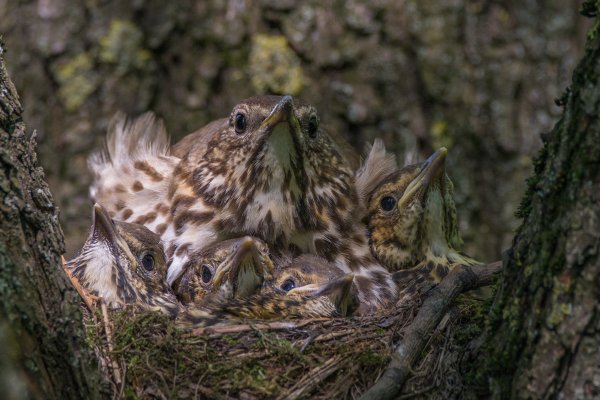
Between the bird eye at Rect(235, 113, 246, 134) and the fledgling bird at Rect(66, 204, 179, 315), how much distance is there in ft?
2.52

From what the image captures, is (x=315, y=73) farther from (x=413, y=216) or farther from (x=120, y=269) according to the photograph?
(x=120, y=269)

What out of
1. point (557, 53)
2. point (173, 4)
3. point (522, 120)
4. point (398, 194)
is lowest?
point (398, 194)

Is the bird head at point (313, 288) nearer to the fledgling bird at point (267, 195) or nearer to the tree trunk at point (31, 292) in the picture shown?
the fledgling bird at point (267, 195)

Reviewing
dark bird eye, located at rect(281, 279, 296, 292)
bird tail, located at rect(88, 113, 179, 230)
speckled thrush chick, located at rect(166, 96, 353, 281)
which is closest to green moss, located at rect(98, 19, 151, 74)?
bird tail, located at rect(88, 113, 179, 230)

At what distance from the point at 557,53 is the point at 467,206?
137 centimetres

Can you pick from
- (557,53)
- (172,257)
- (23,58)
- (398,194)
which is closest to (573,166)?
(398,194)

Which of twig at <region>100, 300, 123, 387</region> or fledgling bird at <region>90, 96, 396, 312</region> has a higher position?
fledgling bird at <region>90, 96, 396, 312</region>

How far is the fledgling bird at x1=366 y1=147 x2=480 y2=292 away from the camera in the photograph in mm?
4230

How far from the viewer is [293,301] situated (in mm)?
3678

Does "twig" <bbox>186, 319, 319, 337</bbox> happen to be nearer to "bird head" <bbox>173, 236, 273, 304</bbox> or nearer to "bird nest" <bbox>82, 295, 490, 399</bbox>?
"bird nest" <bbox>82, 295, 490, 399</bbox>

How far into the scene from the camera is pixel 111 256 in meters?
3.77

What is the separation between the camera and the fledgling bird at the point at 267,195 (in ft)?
13.3

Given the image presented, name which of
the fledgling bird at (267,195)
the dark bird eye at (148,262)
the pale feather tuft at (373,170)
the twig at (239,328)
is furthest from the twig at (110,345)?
the pale feather tuft at (373,170)

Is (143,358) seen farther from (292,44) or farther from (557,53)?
(557,53)
